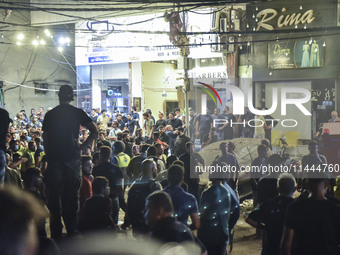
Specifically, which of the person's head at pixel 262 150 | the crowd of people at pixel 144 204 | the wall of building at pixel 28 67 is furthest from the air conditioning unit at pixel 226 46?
the crowd of people at pixel 144 204

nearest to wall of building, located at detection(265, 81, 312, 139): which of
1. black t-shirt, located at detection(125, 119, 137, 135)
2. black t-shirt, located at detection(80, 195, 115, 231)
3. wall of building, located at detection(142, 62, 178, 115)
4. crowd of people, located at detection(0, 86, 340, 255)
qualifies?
black t-shirt, located at detection(125, 119, 137, 135)

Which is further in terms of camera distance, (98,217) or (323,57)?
(323,57)

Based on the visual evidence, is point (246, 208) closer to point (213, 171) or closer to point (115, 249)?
point (213, 171)

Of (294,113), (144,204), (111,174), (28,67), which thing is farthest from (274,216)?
(28,67)

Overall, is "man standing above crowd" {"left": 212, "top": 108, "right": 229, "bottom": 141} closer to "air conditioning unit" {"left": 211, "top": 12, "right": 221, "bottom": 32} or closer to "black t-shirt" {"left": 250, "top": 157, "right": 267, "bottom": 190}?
"air conditioning unit" {"left": 211, "top": 12, "right": 221, "bottom": 32}

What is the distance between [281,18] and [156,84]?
38.6ft

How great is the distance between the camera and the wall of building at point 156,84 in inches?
1188

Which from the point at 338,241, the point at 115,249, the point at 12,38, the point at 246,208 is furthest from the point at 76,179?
the point at 12,38

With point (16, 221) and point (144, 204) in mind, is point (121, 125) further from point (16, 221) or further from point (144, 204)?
point (16, 221)

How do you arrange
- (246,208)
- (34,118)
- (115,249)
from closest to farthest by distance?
(115,249) → (246,208) → (34,118)

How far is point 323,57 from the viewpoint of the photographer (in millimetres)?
20891

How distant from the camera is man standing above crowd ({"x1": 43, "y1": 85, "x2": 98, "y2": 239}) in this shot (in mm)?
5887

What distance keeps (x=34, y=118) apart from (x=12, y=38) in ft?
31.7

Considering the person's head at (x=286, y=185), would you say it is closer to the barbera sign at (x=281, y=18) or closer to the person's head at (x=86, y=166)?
the person's head at (x=86, y=166)
